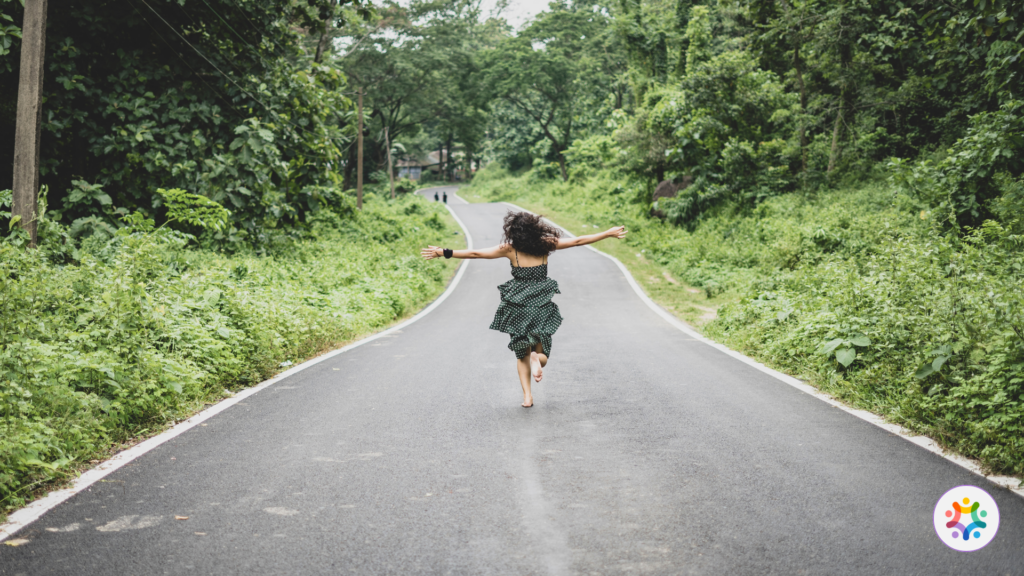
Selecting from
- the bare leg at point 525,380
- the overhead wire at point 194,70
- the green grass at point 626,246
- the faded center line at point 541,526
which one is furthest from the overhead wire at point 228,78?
the faded center line at point 541,526

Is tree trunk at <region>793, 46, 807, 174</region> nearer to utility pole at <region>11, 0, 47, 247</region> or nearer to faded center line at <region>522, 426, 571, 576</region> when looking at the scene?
utility pole at <region>11, 0, 47, 247</region>

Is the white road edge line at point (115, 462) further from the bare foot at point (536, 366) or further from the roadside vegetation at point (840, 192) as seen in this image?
the roadside vegetation at point (840, 192)

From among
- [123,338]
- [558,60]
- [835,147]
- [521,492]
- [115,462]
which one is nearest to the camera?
[521,492]

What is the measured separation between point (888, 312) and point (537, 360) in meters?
3.76

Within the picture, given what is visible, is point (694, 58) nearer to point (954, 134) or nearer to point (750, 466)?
point (954, 134)

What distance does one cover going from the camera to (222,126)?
13508 mm

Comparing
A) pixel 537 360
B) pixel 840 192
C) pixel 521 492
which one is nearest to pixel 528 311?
pixel 537 360

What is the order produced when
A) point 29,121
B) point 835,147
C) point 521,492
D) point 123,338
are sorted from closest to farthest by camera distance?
point 521,492 → point 123,338 → point 29,121 → point 835,147

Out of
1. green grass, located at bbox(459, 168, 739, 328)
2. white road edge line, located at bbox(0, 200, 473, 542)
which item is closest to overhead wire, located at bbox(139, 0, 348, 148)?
white road edge line, located at bbox(0, 200, 473, 542)

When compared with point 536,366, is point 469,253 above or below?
above

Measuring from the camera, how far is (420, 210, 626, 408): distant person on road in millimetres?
6442

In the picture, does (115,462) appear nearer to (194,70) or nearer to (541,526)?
(541,526)

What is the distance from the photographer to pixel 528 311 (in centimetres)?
652

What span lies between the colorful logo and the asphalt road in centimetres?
6
